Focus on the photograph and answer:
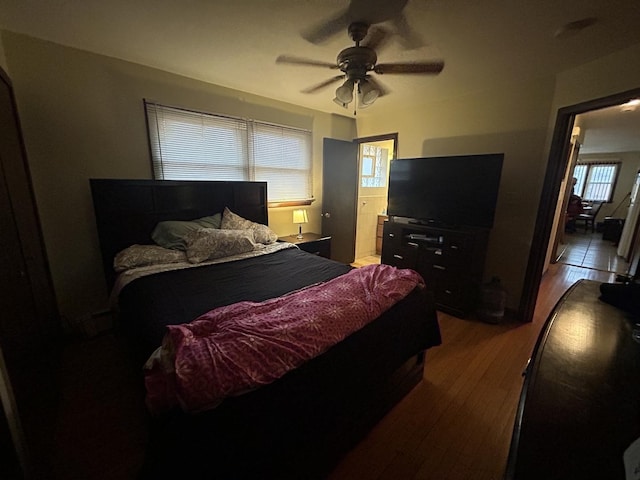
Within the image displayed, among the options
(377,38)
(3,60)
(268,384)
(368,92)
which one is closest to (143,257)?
(3,60)

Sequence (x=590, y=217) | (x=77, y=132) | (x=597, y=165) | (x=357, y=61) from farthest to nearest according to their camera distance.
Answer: (x=597, y=165)
(x=590, y=217)
(x=77, y=132)
(x=357, y=61)

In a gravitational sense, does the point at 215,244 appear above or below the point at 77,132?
below

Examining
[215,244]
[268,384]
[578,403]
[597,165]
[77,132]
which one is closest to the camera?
[578,403]

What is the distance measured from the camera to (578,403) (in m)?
0.69

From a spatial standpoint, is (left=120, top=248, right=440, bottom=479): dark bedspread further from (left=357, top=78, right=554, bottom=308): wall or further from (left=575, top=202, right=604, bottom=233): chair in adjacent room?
(left=575, top=202, right=604, bottom=233): chair in adjacent room

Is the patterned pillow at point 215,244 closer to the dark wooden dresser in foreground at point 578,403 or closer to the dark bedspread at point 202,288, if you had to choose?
the dark bedspread at point 202,288

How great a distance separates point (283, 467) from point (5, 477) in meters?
0.92

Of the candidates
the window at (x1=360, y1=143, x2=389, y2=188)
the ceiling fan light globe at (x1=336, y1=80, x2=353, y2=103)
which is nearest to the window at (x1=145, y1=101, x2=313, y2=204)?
the window at (x1=360, y1=143, x2=389, y2=188)

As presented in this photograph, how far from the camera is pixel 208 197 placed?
290cm

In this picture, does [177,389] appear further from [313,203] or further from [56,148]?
[313,203]

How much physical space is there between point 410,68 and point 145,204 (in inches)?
101

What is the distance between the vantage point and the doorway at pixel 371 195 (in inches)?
190

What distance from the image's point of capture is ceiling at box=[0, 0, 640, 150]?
155 cm

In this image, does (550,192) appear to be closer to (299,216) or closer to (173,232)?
(299,216)
